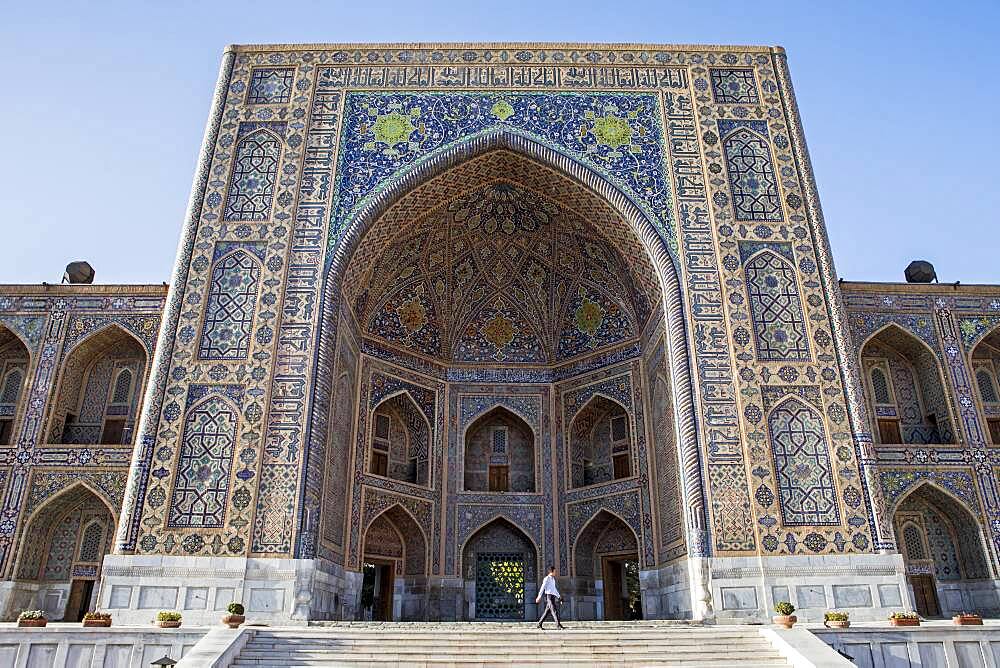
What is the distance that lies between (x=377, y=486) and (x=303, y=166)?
18.3ft

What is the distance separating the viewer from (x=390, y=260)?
14.0 metres

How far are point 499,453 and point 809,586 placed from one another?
688cm

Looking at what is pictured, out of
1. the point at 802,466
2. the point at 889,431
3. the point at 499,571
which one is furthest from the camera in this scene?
the point at 499,571

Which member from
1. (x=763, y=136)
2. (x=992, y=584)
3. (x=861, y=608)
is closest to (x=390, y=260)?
(x=763, y=136)

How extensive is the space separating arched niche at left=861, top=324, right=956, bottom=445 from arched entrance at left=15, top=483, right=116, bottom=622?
1329cm

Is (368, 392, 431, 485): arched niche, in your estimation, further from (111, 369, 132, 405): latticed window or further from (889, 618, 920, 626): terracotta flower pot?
(889, 618, 920, 626): terracotta flower pot


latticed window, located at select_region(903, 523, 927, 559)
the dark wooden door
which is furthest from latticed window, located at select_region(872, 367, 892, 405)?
the dark wooden door

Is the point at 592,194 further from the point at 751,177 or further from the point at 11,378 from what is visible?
the point at 11,378

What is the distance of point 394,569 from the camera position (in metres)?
14.0

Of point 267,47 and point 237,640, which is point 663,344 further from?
point 267,47

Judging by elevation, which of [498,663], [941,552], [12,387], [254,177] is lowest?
[498,663]

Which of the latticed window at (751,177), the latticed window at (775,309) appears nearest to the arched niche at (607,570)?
the latticed window at (775,309)

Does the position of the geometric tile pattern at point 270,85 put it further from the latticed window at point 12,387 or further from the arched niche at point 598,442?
the arched niche at point 598,442

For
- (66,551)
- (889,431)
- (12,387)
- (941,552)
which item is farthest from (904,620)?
(12,387)
